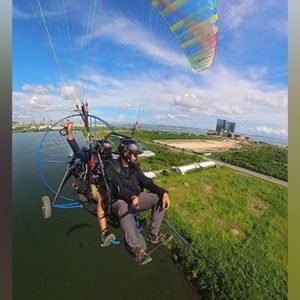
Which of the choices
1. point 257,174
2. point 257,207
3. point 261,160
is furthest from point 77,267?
point 261,160

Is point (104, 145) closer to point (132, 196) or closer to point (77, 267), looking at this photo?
point (132, 196)

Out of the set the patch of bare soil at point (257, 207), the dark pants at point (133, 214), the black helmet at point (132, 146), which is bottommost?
the patch of bare soil at point (257, 207)

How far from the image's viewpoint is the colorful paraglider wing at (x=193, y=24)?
2713 mm

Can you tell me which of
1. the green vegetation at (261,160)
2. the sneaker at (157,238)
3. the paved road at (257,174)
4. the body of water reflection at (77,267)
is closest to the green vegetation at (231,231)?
the body of water reflection at (77,267)

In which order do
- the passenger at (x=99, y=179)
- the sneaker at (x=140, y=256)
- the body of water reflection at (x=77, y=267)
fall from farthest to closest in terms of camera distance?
1. the body of water reflection at (x=77, y=267)
2. the passenger at (x=99, y=179)
3. the sneaker at (x=140, y=256)

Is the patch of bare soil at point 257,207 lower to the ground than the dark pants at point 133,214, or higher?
lower

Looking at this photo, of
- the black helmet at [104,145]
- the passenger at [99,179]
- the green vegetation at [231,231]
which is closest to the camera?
the passenger at [99,179]

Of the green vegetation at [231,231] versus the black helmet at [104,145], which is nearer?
the black helmet at [104,145]

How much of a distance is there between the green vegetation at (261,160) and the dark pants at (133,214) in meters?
13.0

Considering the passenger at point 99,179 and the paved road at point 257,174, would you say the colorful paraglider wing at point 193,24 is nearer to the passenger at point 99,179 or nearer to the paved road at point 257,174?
the passenger at point 99,179

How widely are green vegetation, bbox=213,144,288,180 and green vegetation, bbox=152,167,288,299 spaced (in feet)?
6.83

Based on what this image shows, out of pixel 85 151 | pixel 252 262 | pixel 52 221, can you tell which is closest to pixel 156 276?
pixel 252 262

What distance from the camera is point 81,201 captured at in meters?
2.61

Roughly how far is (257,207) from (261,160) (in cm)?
729
